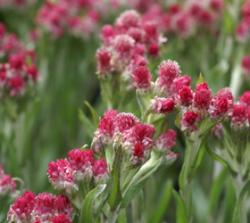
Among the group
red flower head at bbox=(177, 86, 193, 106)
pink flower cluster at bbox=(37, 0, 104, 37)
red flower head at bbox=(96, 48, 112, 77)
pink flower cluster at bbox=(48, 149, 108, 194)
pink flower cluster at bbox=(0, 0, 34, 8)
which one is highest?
pink flower cluster at bbox=(0, 0, 34, 8)

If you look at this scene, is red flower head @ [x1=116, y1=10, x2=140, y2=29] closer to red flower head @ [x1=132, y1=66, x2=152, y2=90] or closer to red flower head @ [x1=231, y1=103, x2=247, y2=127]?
red flower head @ [x1=132, y1=66, x2=152, y2=90]

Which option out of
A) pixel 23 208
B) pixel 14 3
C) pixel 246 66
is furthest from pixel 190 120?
pixel 14 3

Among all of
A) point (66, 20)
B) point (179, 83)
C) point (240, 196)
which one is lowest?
point (240, 196)

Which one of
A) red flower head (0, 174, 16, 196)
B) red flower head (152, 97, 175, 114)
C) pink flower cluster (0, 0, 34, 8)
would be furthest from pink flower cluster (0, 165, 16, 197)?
pink flower cluster (0, 0, 34, 8)

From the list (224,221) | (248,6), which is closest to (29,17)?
(248,6)

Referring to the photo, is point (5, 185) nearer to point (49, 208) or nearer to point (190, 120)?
point (49, 208)

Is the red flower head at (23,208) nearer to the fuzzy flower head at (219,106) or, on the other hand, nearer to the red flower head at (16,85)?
the fuzzy flower head at (219,106)
